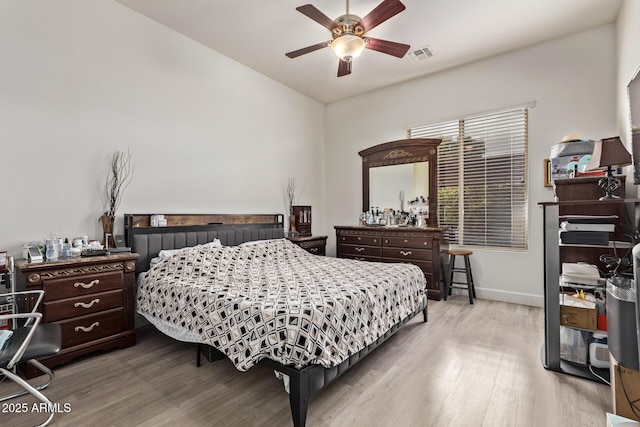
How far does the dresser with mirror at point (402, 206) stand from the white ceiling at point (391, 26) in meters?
1.29

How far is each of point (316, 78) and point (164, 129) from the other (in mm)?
2554

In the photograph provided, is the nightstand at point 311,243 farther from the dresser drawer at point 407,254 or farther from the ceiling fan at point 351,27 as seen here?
the ceiling fan at point 351,27

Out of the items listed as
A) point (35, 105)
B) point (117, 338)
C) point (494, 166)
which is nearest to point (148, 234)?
point (117, 338)

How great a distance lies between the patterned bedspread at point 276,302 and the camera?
184 cm

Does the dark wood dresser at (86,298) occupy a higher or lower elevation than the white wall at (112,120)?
lower

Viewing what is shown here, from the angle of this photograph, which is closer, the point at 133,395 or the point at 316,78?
the point at 133,395

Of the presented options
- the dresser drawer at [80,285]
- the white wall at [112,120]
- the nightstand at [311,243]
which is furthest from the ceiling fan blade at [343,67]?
the dresser drawer at [80,285]

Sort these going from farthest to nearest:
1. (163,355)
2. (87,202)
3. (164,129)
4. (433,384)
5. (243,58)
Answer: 1. (243,58)
2. (164,129)
3. (87,202)
4. (163,355)
5. (433,384)

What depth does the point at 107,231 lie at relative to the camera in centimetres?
305

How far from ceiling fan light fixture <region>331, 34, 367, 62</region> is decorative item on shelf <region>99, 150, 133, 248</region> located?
96.5 inches

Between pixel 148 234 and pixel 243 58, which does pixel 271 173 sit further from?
pixel 148 234

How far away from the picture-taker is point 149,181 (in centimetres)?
348

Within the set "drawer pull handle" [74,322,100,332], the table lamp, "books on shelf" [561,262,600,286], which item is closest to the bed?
"drawer pull handle" [74,322,100,332]

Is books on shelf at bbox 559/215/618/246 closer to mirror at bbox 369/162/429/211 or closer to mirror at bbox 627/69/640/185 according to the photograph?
mirror at bbox 627/69/640/185
